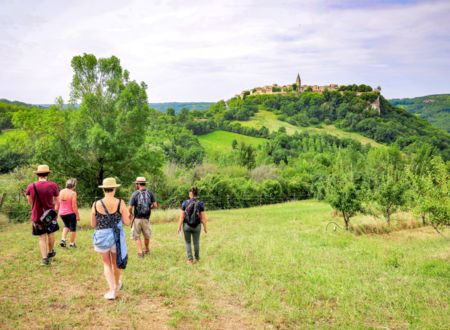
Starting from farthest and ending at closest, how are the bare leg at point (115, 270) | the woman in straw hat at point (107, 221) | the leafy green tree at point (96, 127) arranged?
the leafy green tree at point (96, 127), the bare leg at point (115, 270), the woman in straw hat at point (107, 221)

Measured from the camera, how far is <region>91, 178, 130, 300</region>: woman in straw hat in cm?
648

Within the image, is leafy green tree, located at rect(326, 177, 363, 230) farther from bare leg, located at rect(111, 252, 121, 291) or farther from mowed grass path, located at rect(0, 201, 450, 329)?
bare leg, located at rect(111, 252, 121, 291)

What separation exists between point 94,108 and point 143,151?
14.5 ft

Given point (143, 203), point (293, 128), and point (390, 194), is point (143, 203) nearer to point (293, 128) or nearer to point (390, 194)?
point (390, 194)

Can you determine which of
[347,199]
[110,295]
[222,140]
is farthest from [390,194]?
[222,140]

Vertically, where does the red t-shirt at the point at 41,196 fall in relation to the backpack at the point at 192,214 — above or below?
above

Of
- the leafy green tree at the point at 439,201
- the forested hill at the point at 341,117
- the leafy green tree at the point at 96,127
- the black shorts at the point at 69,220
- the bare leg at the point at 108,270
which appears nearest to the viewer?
the bare leg at the point at 108,270

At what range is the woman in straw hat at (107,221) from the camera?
648cm

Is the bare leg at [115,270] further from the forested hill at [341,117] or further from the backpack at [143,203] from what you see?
the forested hill at [341,117]

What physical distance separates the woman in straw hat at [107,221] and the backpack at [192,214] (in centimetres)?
279

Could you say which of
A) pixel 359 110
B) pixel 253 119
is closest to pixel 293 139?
pixel 253 119

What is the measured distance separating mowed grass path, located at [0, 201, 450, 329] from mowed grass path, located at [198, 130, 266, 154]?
78.8m

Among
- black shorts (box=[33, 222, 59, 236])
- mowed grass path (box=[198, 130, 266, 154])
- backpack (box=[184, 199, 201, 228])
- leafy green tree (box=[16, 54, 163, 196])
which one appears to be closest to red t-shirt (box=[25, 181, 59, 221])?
black shorts (box=[33, 222, 59, 236])

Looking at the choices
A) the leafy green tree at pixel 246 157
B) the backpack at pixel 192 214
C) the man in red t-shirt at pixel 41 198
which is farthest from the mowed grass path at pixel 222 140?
the man in red t-shirt at pixel 41 198
